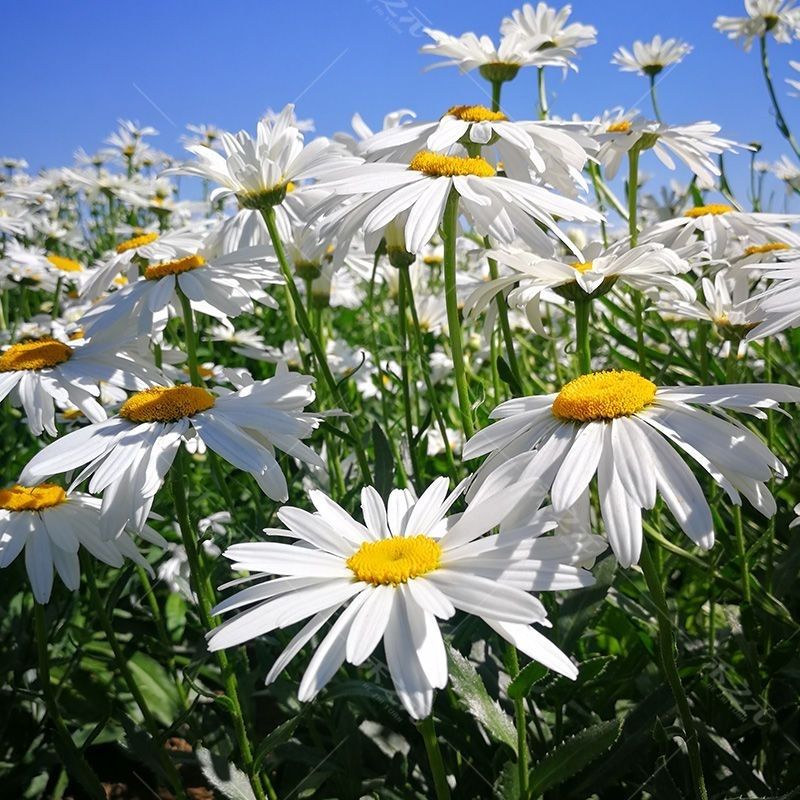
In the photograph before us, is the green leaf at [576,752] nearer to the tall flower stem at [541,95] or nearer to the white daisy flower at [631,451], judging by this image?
the white daisy flower at [631,451]

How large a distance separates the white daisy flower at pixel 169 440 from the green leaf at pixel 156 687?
99 cm

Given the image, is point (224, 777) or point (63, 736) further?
point (63, 736)

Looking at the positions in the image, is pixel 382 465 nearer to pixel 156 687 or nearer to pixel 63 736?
pixel 63 736

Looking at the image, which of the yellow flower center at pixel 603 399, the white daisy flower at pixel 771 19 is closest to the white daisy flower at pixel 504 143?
the yellow flower center at pixel 603 399

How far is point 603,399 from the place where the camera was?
1030 millimetres

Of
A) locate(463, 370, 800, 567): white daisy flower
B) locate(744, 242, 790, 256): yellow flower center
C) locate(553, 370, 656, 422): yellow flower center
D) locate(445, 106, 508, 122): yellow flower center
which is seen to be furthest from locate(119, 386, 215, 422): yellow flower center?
locate(744, 242, 790, 256): yellow flower center

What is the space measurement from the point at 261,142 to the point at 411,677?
127 cm

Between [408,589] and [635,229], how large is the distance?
106 centimetres

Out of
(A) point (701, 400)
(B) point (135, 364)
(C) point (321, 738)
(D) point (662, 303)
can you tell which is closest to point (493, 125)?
(D) point (662, 303)

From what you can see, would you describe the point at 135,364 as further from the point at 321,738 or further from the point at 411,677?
the point at 411,677

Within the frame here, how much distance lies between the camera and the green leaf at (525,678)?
94cm

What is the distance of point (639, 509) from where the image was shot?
0.91 m

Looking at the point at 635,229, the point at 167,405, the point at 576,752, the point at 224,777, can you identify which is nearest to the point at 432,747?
the point at 576,752

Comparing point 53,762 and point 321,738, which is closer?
point 321,738
